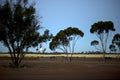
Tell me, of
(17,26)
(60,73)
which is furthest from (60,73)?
(17,26)

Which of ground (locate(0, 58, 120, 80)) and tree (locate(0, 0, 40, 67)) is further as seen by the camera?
tree (locate(0, 0, 40, 67))

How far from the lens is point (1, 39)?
32875mm

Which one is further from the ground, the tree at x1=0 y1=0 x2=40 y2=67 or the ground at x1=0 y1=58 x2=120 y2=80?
the tree at x1=0 y1=0 x2=40 y2=67

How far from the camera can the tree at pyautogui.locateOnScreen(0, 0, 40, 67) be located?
3253cm

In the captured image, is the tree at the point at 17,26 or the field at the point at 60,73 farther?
the tree at the point at 17,26

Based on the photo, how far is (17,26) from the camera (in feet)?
107

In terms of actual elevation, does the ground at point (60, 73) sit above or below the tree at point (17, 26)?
below

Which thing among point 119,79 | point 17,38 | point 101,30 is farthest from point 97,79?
point 101,30

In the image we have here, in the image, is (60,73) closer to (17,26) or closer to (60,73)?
(60,73)

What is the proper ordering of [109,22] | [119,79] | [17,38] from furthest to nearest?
1. [109,22]
2. [17,38]
3. [119,79]

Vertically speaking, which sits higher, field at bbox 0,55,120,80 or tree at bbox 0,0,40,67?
tree at bbox 0,0,40,67

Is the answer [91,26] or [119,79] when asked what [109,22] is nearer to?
[91,26]

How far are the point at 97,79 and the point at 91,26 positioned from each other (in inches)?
1917

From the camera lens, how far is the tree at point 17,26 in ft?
107
